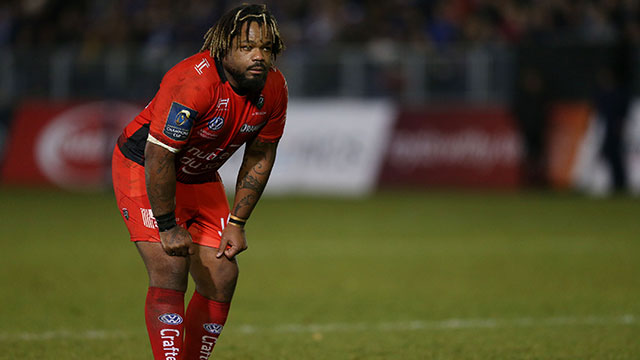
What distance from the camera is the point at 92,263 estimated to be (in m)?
11.3

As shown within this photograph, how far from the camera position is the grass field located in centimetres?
693

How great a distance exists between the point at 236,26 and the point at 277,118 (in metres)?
0.69

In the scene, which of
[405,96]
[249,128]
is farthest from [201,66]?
[405,96]

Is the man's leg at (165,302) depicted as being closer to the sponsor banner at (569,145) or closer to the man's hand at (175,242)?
the man's hand at (175,242)

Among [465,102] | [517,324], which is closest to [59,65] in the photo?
[465,102]

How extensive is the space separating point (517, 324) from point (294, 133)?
13.2m

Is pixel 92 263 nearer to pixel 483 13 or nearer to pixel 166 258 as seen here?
pixel 166 258

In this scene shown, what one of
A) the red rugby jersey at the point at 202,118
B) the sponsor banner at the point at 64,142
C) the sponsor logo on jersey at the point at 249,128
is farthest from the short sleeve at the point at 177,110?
the sponsor banner at the point at 64,142

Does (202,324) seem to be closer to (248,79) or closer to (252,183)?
(252,183)

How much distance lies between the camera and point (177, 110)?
4.93 m

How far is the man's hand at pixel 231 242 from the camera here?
5504 mm

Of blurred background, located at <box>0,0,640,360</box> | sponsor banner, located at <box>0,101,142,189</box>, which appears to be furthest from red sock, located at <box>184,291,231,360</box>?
sponsor banner, located at <box>0,101,142,189</box>

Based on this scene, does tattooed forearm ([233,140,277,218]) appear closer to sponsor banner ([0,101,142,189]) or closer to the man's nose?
the man's nose

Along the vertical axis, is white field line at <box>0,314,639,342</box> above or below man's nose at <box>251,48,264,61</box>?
below
